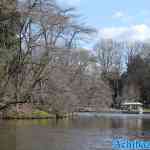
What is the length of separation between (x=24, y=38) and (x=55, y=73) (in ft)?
10.2

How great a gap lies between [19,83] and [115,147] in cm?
736

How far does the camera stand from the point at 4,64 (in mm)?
24516

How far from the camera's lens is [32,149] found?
851 inches

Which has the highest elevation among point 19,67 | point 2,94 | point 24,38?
point 24,38

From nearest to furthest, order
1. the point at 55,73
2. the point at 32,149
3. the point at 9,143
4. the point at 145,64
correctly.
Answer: the point at 32,149
the point at 9,143
the point at 55,73
the point at 145,64

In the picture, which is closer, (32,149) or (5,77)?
(32,149)

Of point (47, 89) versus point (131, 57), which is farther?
point (131, 57)

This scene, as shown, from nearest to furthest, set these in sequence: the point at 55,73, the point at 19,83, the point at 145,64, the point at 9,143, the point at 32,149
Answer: the point at 32,149 < the point at 9,143 < the point at 19,83 < the point at 55,73 < the point at 145,64

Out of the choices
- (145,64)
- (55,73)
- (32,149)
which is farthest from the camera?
(145,64)

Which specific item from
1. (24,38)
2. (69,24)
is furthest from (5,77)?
(69,24)

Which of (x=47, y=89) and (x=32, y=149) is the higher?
(x=47, y=89)

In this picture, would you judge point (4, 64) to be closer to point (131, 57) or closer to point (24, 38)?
point (24, 38)

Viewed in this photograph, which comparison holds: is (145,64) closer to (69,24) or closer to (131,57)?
(131,57)

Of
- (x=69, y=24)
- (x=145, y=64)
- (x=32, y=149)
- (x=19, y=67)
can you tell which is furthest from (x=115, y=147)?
(x=145, y=64)
